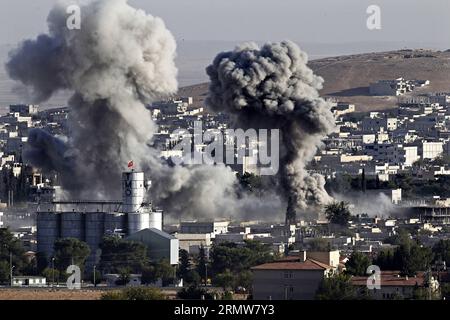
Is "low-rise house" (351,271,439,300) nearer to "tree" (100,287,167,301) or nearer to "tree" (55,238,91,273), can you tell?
"tree" (100,287,167,301)

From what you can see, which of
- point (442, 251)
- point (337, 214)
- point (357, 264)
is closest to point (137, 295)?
point (357, 264)

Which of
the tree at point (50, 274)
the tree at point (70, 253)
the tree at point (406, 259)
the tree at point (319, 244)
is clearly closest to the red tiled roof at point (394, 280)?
the tree at point (406, 259)

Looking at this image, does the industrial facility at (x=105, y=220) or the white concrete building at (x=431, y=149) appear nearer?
the industrial facility at (x=105, y=220)

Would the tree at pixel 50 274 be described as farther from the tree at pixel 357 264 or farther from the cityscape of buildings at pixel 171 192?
the tree at pixel 357 264

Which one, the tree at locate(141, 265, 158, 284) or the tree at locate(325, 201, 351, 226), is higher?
the tree at locate(325, 201, 351, 226)

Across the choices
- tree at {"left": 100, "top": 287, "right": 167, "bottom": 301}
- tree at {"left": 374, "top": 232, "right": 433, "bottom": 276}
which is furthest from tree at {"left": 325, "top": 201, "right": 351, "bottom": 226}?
tree at {"left": 100, "top": 287, "right": 167, "bottom": 301}
